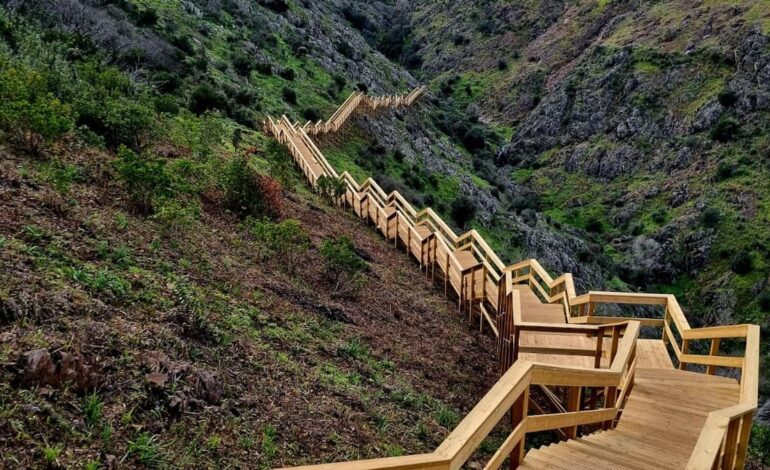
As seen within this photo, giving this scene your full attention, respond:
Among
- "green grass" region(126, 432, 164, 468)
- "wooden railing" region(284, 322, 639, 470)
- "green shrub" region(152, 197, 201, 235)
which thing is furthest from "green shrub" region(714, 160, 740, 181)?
"green grass" region(126, 432, 164, 468)

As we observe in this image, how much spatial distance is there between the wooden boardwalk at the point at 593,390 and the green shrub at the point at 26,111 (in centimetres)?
690

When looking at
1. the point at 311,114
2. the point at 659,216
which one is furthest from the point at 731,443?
the point at 659,216

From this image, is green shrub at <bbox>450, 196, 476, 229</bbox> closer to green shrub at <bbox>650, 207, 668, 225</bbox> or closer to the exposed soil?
the exposed soil

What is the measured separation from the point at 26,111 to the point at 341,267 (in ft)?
17.6

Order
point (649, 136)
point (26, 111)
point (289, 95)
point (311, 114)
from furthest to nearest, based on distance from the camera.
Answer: point (649, 136) < point (289, 95) < point (311, 114) < point (26, 111)

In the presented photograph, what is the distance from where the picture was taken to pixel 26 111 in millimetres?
7727

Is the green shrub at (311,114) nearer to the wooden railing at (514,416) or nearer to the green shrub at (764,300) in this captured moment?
the wooden railing at (514,416)

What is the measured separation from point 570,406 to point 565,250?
33.7m

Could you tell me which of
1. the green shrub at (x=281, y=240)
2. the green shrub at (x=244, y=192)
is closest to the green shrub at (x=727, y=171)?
the green shrub at (x=244, y=192)

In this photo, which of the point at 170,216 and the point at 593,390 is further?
the point at 170,216

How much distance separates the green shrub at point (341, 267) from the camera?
33.2 feet

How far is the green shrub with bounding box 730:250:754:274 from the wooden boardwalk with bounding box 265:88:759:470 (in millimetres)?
31865

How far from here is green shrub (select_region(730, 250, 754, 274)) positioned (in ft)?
123

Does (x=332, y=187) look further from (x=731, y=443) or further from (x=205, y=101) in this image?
(x=731, y=443)
